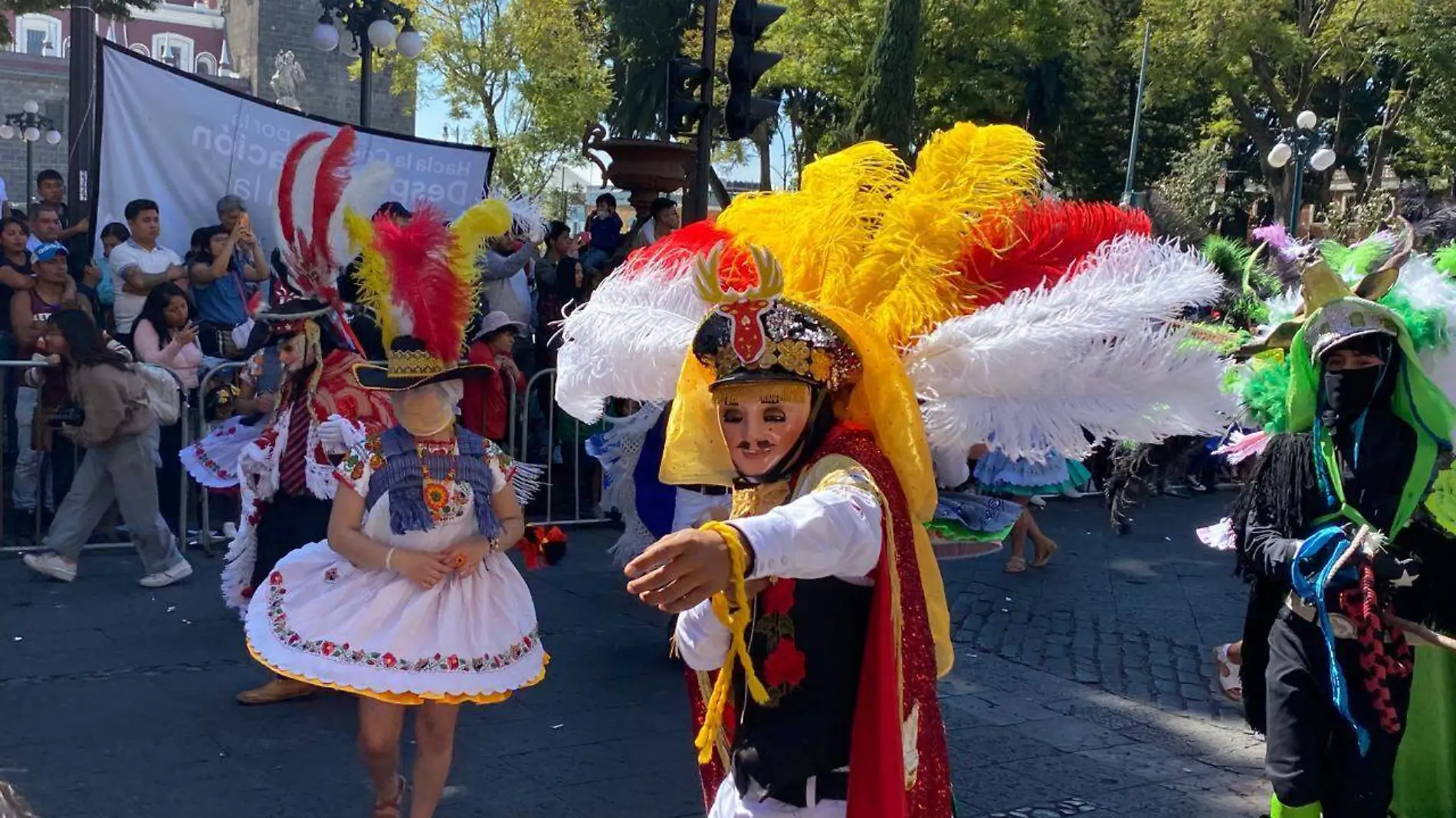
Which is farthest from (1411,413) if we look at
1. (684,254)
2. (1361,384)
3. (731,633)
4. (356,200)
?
(356,200)

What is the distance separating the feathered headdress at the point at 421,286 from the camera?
4113 millimetres

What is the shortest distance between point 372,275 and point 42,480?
4.85m

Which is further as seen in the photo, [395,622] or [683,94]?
[683,94]

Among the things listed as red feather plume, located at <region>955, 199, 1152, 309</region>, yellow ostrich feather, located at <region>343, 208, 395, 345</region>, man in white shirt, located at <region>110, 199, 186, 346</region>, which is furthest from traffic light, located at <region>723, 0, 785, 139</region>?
red feather plume, located at <region>955, 199, 1152, 309</region>

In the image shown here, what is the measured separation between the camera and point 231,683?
582cm

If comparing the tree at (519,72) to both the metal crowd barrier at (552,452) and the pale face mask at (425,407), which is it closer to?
the metal crowd barrier at (552,452)

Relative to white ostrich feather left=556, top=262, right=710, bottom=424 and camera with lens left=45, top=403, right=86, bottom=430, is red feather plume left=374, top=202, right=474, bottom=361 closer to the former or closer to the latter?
white ostrich feather left=556, top=262, right=710, bottom=424

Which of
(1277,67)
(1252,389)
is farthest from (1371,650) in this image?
(1277,67)

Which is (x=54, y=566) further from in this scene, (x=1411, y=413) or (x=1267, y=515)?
(x=1411, y=413)

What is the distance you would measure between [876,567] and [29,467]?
24.8 feet

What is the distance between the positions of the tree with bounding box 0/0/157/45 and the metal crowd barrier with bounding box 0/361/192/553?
6.19 metres

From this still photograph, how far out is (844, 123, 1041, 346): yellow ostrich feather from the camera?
9.34 ft

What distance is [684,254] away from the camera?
3.10 meters

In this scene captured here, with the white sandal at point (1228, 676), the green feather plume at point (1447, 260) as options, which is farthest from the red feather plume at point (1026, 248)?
the white sandal at point (1228, 676)
